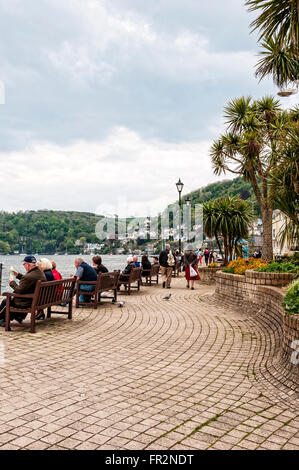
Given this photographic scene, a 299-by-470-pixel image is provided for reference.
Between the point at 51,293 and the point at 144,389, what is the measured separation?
149 inches

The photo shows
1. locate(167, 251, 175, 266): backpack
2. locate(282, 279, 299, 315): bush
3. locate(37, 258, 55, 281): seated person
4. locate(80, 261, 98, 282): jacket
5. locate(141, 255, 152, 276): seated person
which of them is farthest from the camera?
locate(141, 255, 152, 276): seated person

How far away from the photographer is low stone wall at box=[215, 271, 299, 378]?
4.45 meters

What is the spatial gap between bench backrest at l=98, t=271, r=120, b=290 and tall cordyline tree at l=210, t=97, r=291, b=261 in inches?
210

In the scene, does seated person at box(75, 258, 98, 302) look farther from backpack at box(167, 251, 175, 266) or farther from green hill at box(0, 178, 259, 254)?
green hill at box(0, 178, 259, 254)

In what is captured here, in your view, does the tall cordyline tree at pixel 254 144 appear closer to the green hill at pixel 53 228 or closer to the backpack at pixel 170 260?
the backpack at pixel 170 260

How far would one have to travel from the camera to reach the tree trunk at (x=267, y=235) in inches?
511

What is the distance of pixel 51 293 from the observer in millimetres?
7453

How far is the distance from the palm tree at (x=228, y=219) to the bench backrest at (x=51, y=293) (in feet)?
33.8

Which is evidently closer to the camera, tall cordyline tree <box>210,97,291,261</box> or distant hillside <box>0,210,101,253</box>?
tall cordyline tree <box>210,97,291,261</box>

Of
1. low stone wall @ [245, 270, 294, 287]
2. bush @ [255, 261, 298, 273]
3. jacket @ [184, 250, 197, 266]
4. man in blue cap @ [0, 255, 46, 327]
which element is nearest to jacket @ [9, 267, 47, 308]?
man in blue cap @ [0, 255, 46, 327]

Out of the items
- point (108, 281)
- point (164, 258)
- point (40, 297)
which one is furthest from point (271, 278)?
point (164, 258)

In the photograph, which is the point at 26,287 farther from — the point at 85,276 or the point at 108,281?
the point at 108,281

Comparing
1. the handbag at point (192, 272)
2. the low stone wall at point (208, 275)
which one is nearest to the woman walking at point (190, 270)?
the handbag at point (192, 272)
